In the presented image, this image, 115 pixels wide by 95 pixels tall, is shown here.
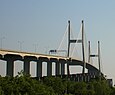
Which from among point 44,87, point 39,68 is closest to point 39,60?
point 39,68

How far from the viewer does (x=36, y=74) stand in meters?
79.2

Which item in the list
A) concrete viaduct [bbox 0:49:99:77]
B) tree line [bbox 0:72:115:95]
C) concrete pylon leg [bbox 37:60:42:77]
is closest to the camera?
tree line [bbox 0:72:115:95]

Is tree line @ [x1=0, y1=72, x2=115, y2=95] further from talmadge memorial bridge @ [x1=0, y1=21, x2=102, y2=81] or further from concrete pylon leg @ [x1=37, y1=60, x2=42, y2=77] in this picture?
concrete pylon leg @ [x1=37, y1=60, x2=42, y2=77]

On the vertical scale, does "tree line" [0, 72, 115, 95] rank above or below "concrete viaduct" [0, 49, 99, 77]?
below

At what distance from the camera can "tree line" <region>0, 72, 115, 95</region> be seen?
42.3 meters

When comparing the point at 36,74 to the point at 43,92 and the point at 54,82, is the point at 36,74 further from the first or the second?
the point at 43,92

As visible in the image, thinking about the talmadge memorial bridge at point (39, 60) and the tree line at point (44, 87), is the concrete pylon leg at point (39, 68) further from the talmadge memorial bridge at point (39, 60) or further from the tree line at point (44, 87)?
the tree line at point (44, 87)

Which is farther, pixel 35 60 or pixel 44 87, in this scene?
pixel 35 60

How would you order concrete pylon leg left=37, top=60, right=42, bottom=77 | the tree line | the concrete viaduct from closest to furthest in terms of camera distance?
1. the tree line
2. the concrete viaduct
3. concrete pylon leg left=37, top=60, right=42, bottom=77

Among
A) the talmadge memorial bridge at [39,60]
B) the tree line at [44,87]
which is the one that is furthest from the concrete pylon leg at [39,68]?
the tree line at [44,87]

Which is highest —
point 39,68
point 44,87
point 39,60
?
point 39,60

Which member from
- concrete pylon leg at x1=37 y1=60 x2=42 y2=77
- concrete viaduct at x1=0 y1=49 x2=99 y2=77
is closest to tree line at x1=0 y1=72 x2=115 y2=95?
concrete viaduct at x1=0 y1=49 x2=99 y2=77

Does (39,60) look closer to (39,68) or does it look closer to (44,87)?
(39,68)

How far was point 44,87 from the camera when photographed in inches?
1982
